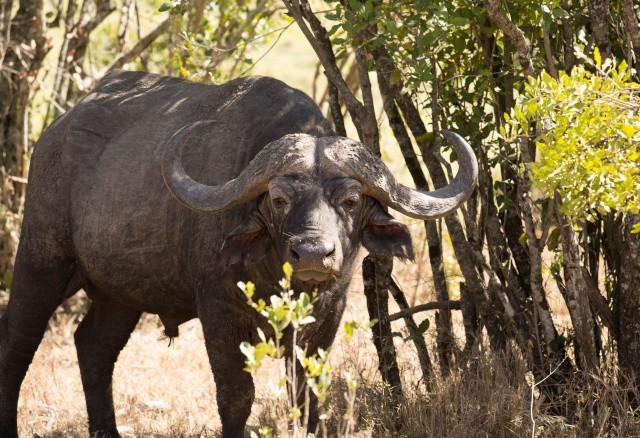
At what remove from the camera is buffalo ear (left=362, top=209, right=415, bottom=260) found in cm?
474

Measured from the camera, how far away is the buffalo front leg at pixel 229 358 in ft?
16.5

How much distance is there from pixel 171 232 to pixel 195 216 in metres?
0.27

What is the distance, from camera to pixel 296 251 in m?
4.20

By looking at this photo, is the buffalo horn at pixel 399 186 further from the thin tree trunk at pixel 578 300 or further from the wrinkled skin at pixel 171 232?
the thin tree trunk at pixel 578 300

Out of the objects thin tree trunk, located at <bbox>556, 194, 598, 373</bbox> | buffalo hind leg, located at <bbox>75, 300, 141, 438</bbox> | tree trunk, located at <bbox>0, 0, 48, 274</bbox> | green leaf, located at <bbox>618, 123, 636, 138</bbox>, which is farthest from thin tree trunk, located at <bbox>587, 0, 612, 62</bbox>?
tree trunk, located at <bbox>0, 0, 48, 274</bbox>

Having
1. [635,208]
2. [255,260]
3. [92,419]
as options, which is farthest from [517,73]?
[92,419]

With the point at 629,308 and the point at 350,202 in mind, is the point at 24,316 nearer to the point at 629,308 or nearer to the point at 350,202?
the point at 350,202

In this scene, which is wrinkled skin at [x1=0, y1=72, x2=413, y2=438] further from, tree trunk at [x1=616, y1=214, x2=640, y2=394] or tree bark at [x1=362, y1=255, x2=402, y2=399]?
tree trunk at [x1=616, y1=214, x2=640, y2=394]

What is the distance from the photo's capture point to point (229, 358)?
16.6 ft

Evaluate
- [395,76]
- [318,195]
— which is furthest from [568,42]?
[318,195]

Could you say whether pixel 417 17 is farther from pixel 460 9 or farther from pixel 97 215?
pixel 97 215

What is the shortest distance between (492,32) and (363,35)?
74 centimetres

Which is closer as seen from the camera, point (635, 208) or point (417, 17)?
point (635, 208)

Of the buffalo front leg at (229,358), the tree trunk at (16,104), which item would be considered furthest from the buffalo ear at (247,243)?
the tree trunk at (16,104)
